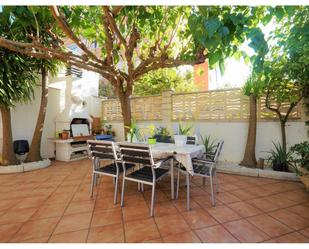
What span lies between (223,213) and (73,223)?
180 centimetres

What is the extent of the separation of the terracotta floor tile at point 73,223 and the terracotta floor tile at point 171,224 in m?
0.82

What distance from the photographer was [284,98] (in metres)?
3.75

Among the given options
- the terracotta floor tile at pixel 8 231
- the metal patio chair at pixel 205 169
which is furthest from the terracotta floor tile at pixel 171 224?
the terracotta floor tile at pixel 8 231

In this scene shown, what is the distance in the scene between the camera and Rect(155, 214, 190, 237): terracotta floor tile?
2.03 meters

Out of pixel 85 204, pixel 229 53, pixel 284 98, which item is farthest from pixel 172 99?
pixel 229 53

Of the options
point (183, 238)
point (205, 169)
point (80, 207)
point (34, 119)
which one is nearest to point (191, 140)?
point (205, 169)

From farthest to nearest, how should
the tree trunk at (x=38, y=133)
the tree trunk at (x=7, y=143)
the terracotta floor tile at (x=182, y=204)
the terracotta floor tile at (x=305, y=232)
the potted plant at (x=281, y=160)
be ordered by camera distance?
the tree trunk at (x=38, y=133), the tree trunk at (x=7, y=143), the potted plant at (x=281, y=160), the terracotta floor tile at (x=182, y=204), the terracotta floor tile at (x=305, y=232)

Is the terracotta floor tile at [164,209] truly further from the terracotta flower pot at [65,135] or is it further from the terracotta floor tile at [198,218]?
the terracotta flower pot at [65,135]

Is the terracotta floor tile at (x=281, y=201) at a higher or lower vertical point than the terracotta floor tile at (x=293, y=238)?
higher

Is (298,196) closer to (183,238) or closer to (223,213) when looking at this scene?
(223,213)

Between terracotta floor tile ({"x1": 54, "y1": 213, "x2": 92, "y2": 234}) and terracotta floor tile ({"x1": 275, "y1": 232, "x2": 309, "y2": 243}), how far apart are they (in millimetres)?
1990

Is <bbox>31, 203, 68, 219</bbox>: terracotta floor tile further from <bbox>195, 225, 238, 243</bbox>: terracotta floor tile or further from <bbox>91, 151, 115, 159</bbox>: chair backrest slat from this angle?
<bbox>195, 225, 238, 243</bbox>: terracotta floor tile

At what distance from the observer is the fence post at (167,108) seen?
5.57 m

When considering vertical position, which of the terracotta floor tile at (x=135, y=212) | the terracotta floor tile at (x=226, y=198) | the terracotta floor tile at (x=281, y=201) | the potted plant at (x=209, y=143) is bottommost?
the terracotta floor tile at (x=135, y=212)
